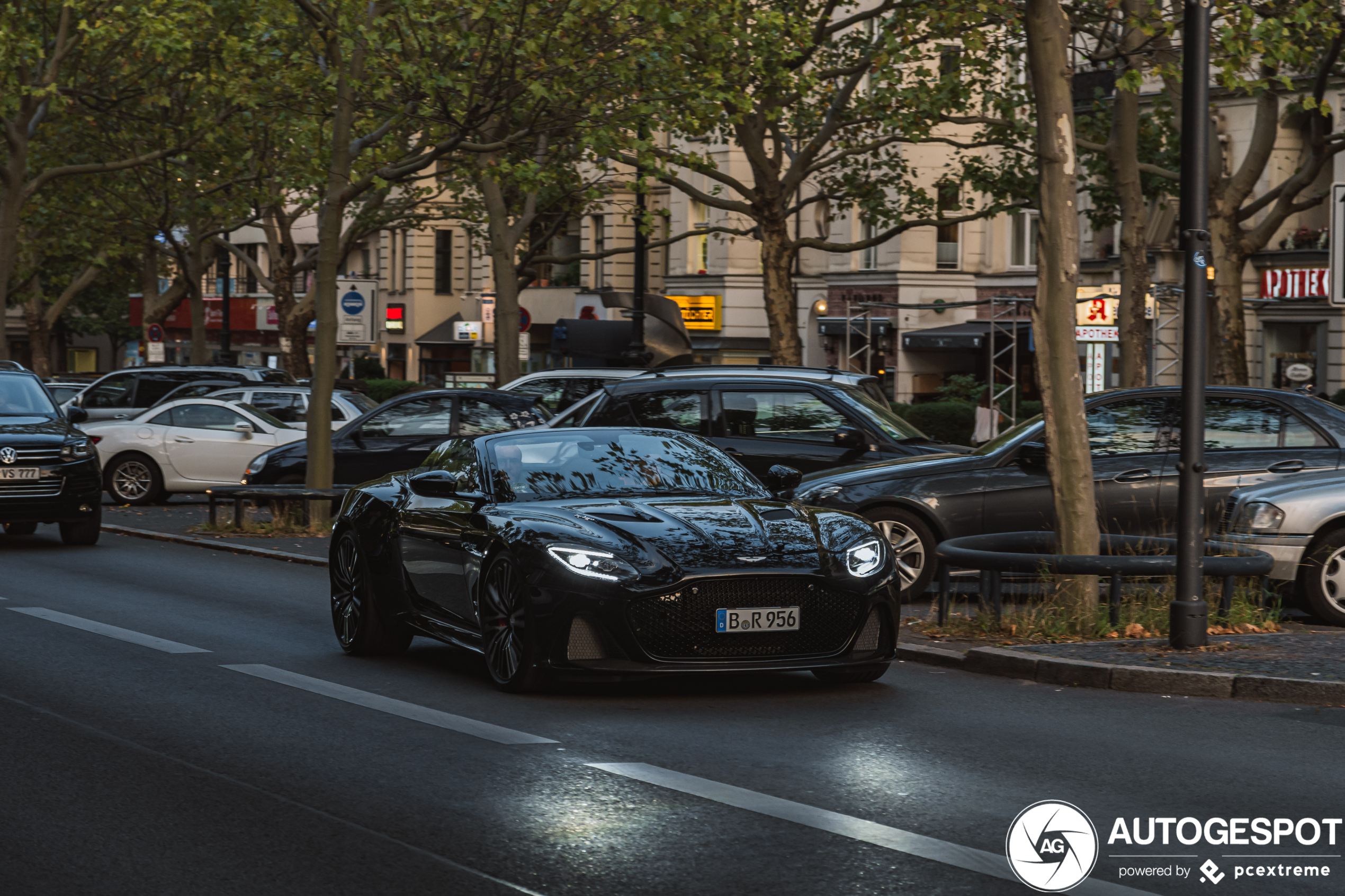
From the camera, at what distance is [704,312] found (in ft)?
187

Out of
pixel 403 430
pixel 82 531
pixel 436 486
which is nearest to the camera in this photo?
pixel 436 486

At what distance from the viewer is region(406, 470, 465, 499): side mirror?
10.0 meters

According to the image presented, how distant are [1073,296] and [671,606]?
4.42 metres

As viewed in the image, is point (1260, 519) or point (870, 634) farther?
point (1260, 519)

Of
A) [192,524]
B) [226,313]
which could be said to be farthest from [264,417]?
[226,313]

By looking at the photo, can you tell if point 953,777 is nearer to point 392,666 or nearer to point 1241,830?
point 1241,830

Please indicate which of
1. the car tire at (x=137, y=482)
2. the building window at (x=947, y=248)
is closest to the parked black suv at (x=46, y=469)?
the car tire at (x=137, y=482)

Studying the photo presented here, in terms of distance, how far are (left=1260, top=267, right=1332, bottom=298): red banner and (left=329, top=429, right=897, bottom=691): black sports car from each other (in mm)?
30946

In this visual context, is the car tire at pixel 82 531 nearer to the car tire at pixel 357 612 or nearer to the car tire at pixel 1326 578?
the car tire at pixel 357 612

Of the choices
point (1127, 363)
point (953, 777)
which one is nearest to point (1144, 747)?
point (953, 777)

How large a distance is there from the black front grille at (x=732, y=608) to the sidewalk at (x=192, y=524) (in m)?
7.73

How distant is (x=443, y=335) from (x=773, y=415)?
2108 inches

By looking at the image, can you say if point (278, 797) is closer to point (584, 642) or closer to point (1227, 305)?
point (584, 642)

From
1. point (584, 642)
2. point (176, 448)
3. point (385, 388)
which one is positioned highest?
point (385, 388)
